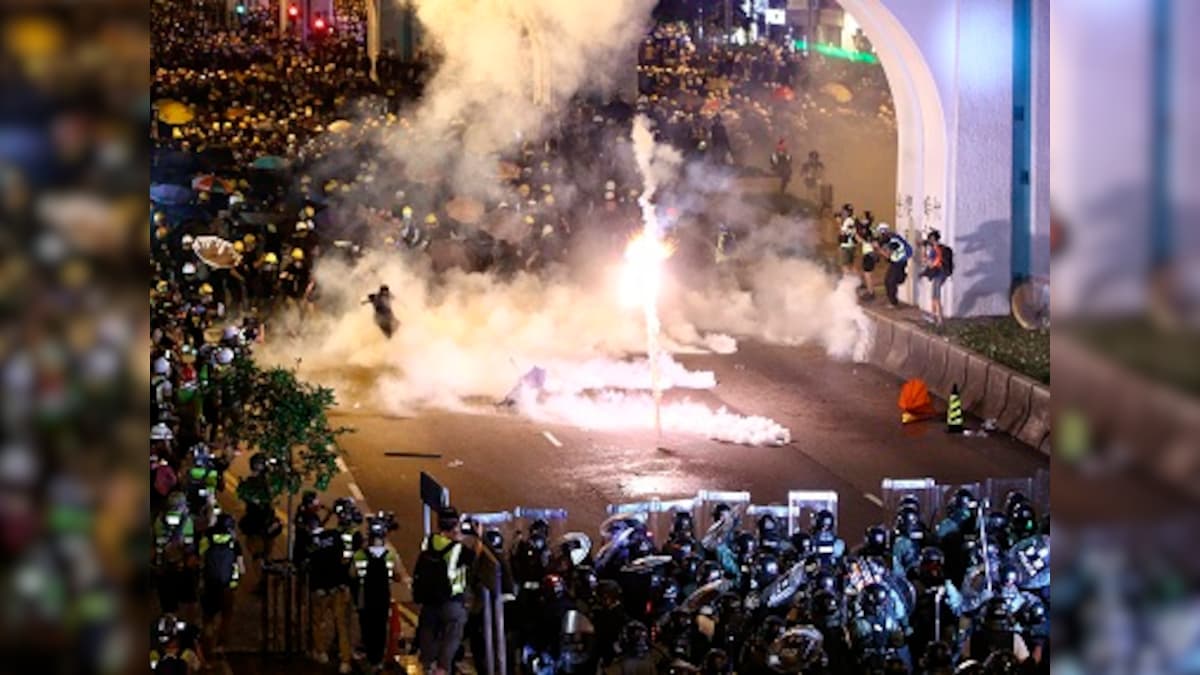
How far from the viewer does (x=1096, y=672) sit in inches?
105

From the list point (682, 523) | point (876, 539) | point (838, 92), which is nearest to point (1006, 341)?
point (682, 523)

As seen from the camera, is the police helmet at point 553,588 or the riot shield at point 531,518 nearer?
the police helmet at point 553,588

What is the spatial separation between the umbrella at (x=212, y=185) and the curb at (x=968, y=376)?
9917mm

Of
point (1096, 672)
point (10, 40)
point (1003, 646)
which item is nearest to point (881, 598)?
point (1003, 646)

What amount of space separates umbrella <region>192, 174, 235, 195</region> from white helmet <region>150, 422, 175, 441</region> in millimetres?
13688

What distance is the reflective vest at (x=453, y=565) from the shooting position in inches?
465

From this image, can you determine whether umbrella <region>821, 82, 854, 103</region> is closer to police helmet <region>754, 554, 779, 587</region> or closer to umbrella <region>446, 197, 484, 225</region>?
umbrella <region>446, 197, 484, 225</region>

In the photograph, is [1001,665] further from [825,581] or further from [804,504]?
[804,504]

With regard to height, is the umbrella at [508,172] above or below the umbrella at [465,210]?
above

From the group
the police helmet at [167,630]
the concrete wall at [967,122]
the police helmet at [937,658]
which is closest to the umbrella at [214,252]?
the concrete wall at [967,122]

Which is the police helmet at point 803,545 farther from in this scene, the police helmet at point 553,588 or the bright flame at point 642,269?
the bright flame at point 642,269

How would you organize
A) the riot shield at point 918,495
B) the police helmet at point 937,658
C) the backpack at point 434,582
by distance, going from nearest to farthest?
1. the police helmet at point 937,658
2. the backpack at point 434,582
3. the riot shield at point 918,495

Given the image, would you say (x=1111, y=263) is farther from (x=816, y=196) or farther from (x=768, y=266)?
(x=816, y=196)

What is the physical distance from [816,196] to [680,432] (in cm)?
1569
